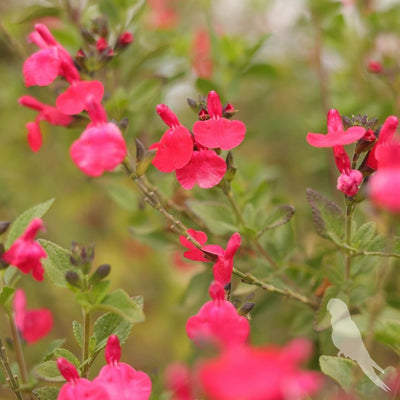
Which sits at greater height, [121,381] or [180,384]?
[180,384]

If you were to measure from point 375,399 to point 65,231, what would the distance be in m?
1.53

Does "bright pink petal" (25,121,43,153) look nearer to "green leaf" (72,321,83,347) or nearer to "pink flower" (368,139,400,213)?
"green leaf" (72,321,83,347)

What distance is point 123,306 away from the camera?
0.73m

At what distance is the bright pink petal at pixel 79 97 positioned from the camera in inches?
35.7

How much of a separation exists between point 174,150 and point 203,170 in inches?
2.2

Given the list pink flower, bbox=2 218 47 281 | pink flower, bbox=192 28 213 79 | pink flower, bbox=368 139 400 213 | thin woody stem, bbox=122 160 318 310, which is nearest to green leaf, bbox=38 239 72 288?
pink flower, bbox=2 218 47 281

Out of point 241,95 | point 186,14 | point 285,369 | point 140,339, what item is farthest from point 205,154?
point 186,14

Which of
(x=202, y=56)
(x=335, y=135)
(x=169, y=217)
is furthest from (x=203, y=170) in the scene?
(x=202, y=56)

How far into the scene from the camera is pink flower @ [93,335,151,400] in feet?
2.36

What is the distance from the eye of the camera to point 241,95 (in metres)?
2.34

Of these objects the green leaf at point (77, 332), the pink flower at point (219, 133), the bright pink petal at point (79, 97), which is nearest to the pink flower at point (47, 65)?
the bright pink petal at point (79, 97)

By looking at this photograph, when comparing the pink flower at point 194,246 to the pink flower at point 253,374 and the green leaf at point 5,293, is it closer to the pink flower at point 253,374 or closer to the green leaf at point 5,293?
the green leaf at point 5,293

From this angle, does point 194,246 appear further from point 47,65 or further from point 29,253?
point 47,65

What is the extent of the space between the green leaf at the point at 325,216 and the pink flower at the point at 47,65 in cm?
47
